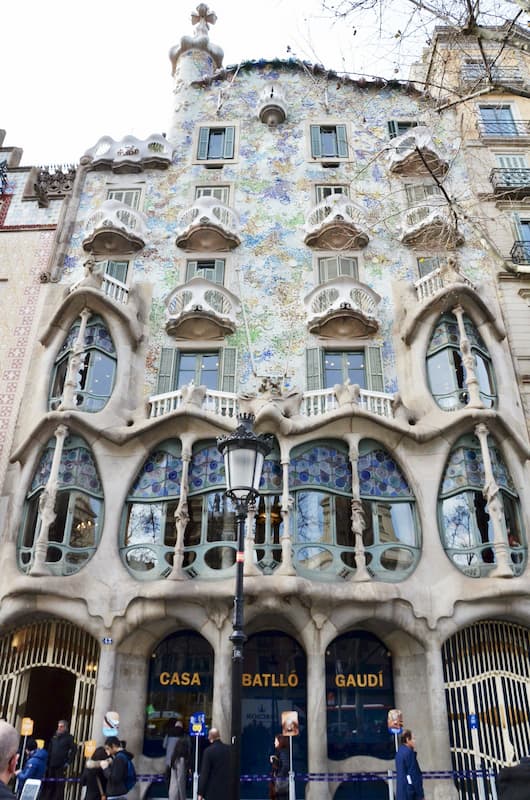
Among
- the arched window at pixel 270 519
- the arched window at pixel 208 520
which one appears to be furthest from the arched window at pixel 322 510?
the arched window at pixel 208 520

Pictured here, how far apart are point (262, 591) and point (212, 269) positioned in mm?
10316

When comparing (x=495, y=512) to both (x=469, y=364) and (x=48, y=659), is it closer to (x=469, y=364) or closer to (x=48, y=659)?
(x=469, y=364)

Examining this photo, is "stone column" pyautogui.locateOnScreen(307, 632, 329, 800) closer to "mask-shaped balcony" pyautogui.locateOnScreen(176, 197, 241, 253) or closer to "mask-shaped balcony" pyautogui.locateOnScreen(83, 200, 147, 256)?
"mask-shaped balcony" pyautogui.locateOnScreen(176, 197, 241, 253)

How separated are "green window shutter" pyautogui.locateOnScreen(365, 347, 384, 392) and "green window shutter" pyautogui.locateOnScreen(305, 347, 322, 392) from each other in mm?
1301

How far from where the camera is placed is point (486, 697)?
44.8 ft

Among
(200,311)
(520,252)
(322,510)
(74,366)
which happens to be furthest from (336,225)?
(322,510)

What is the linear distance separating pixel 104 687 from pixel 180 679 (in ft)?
6.04

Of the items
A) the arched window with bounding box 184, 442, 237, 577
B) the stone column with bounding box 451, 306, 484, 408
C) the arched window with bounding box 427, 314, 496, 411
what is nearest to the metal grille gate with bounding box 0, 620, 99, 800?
the arched window with bounding box 184, 442, 237, 577

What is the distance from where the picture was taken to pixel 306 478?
1527 cm

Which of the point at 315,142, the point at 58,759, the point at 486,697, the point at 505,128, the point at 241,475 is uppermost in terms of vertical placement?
the point at 505,128

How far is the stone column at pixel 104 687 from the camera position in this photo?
13258mm

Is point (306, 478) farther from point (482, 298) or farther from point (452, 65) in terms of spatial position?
point (452, 65)

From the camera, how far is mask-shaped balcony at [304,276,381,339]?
1795 cm

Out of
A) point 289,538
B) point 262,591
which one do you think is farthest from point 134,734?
point 289,538
